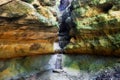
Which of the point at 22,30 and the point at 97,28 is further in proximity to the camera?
the point at 97,28

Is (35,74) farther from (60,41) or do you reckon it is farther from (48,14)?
(60,41)

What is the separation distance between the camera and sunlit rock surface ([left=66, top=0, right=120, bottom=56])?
12.8 metres

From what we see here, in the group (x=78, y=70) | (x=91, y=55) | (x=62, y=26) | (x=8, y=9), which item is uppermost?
(x=8, y=9)

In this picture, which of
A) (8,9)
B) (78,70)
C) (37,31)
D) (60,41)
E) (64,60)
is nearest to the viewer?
(8,9)

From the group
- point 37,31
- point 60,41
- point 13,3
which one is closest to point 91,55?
point 60,41

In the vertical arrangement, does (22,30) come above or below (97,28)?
above

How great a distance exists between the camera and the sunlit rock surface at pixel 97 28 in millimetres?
12812

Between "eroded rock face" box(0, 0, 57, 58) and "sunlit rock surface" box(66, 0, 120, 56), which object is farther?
"sunlit rock surface" box(66, 0, 120, 56)

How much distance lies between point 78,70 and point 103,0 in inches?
207

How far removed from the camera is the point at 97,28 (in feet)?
44.0

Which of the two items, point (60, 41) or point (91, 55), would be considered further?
point (60, 41)

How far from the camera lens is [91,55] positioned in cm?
1381

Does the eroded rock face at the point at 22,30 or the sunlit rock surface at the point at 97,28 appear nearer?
the eroded rock face at the point at 22,30

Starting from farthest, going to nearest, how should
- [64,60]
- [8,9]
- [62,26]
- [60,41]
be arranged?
[62,26]
[60,41]
[64,60]
[8,9]
